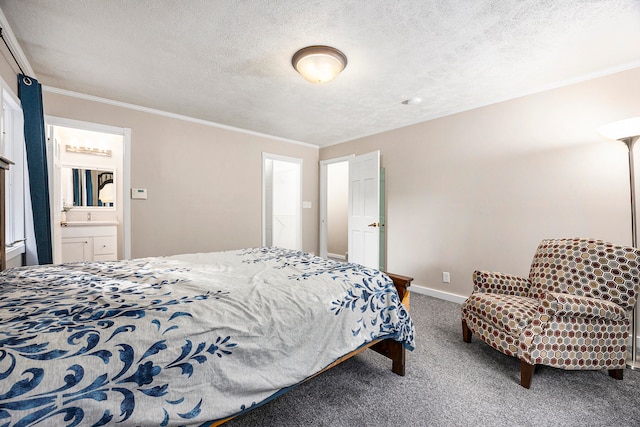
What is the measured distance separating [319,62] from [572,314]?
8.05ft

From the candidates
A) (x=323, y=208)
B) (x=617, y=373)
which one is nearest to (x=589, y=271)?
(x=617, y=373)

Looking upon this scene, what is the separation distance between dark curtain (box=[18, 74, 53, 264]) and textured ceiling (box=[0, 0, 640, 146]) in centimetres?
26

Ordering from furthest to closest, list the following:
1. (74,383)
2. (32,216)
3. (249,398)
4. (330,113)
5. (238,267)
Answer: (330,113) → (32,216) → (238,267) → (249,398) → (74,383)

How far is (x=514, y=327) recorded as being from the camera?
1780mm

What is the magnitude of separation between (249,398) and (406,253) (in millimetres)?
3140

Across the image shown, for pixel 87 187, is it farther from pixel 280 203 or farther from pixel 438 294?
pixel 438 294

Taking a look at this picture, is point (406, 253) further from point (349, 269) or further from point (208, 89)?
point (208, 89)

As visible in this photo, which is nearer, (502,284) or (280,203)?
(502,284)

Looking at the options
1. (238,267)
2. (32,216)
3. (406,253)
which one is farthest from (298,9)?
(406,253)

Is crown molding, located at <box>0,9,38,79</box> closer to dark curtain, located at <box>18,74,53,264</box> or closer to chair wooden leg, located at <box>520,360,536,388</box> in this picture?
dark curtain, located at <box>18,74,53,264</box>

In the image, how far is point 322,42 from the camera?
2.02 meters

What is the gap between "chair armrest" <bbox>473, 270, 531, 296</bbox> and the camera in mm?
2270

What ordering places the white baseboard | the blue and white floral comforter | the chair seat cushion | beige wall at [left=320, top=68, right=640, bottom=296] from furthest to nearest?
the white baseboard → beige wall at [left=320, top=68, right=640, bottom=296] → the chair seat cushion → the blue and white floral comforter

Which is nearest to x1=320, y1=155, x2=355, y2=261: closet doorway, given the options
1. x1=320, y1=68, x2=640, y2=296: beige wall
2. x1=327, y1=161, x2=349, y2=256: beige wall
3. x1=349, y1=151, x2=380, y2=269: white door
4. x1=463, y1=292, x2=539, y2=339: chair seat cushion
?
x1=327, y1=161, x2=349, y2=256: beige wall
